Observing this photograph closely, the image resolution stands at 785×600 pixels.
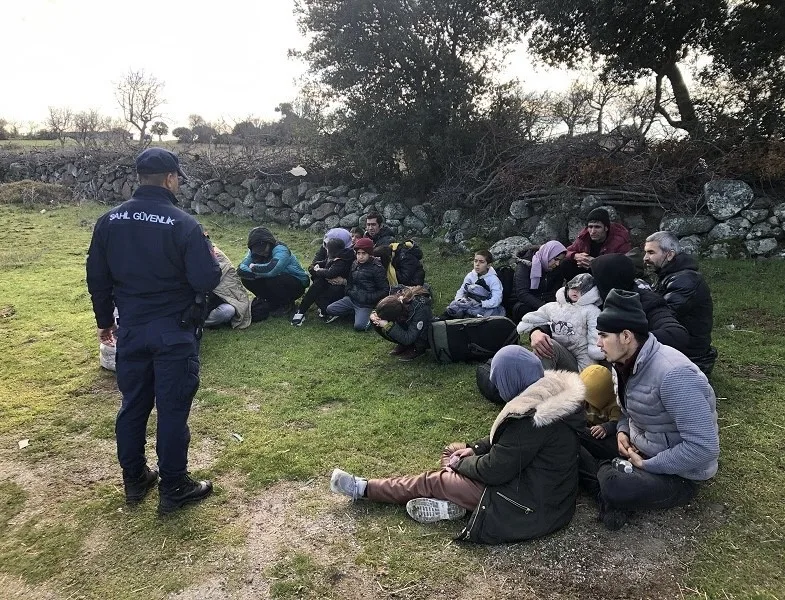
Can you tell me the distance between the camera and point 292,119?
14.6 meters

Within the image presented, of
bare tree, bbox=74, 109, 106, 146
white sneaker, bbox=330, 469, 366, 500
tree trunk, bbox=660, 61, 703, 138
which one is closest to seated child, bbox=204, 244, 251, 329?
white sneaker, bbox=330, 469, 366, 500

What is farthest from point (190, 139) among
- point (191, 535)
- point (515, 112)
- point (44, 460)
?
Answer: point (191, 535)

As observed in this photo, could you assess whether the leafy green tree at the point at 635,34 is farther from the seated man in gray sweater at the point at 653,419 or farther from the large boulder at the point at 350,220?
the seated man in gray sweater at the point at 653,419

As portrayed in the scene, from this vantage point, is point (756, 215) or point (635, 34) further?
point (635, 34)

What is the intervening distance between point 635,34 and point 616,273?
22.5ft

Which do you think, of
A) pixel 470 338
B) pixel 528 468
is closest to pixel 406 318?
pixel 470 338

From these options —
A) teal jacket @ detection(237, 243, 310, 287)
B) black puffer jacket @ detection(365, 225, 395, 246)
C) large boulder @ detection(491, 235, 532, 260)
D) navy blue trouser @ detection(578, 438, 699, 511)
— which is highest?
black puffer jacket @ detection(365, 225, 395, 246)

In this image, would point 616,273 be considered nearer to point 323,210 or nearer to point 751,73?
point 751,73

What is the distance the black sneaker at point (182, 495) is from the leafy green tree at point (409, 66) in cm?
944

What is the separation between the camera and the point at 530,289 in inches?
257

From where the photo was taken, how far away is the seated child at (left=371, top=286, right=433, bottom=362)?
225 inches

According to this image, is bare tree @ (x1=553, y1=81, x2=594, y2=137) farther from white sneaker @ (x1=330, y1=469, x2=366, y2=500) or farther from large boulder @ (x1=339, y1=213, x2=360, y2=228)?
white sneaker @ (x1=330, y1=469, x2=366, y2=500)

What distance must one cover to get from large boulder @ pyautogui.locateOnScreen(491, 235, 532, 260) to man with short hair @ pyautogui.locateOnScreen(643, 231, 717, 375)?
4.55 m

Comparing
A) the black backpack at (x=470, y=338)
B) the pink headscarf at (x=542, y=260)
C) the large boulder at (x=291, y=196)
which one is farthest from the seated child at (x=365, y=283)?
the large boulder at (x=291, y=196)
